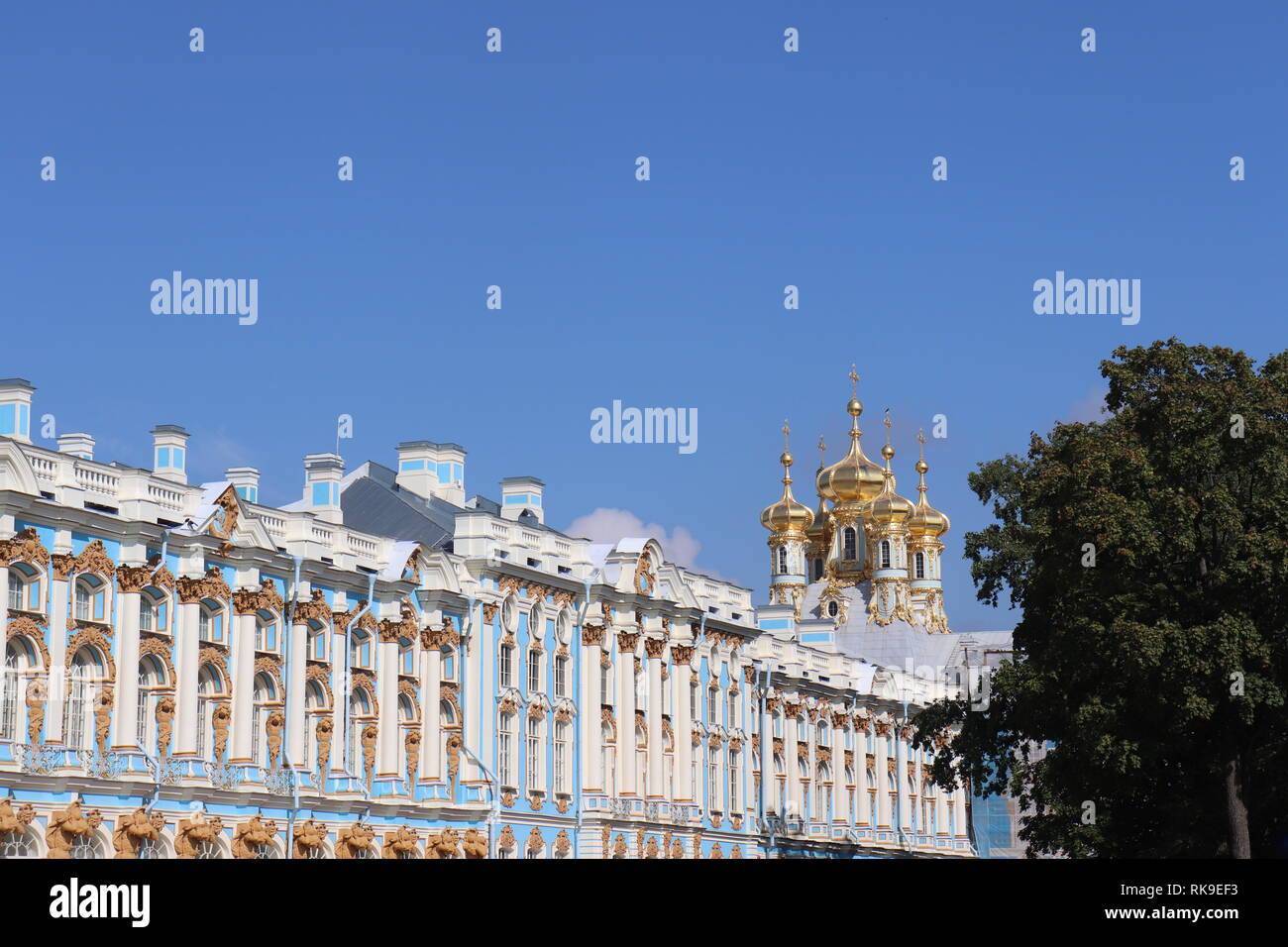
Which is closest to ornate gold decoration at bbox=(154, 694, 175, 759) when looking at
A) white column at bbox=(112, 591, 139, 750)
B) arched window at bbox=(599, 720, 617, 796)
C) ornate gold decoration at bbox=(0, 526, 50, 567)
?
white column at bbox=(112, 591, 139, 750)

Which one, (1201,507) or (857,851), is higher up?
(1201,507)

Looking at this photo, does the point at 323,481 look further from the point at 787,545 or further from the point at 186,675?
the point at 787,545

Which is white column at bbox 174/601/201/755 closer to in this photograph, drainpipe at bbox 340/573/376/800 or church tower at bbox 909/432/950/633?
drainpipe at bbox 340/573/376/800

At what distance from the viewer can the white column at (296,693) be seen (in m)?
44.6

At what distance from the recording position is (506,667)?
52.3 meters

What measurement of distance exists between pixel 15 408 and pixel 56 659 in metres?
5.36

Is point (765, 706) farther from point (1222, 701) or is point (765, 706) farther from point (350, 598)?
point (1222, 701)

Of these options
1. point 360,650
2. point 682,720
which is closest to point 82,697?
point 360,650

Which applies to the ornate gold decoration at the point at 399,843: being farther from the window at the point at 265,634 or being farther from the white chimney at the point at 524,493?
the white chimney at the point at 524,493

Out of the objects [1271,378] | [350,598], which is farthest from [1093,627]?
[350,598]

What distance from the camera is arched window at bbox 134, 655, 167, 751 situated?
133ft

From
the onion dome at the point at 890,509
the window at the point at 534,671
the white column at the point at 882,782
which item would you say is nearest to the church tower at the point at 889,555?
the onion dome at the point at 890,509
